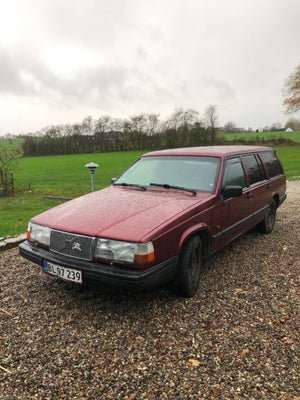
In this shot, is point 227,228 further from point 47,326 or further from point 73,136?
point 73,136

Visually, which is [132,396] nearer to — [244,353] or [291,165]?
[244,353]

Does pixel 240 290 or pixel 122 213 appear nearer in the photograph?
pixel 122 213

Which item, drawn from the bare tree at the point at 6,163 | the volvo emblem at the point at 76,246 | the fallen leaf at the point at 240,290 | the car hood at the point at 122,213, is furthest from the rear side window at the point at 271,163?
the bare tree at the point at 6,163

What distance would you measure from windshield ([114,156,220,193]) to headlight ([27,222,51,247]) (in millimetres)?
1455

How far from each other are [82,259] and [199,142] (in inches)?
1800

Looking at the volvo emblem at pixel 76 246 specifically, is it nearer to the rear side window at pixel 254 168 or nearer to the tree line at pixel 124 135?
the rear side window at pixel 254 168

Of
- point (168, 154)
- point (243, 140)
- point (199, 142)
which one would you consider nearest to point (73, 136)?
point (199, 142)

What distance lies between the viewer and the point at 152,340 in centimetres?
278

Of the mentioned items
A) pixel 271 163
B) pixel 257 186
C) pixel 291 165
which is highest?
pixel 271 163

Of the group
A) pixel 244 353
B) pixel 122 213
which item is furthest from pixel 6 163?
pixel 244 353

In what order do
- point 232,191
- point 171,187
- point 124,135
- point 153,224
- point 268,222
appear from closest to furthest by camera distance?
point 153,224
point 232,191
point 171,187
point 268,222
point 124,135

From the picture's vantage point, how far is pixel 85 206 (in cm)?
363

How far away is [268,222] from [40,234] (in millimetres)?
4267

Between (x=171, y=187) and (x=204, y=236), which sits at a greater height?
(x=171, y=187)
